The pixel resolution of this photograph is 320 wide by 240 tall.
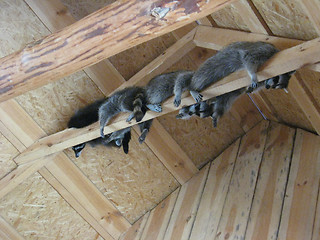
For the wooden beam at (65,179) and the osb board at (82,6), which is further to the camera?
the wooden beam at (65,179)

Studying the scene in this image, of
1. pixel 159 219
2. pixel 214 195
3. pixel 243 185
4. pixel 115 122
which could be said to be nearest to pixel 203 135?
pixel 214 195

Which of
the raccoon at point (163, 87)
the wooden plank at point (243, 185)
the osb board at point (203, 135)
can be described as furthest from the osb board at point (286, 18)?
the osb board at point (203, 135)

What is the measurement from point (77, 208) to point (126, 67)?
Result: 123 cm

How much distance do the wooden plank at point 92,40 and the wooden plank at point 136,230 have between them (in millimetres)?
2032

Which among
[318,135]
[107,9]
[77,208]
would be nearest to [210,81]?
[107,9]

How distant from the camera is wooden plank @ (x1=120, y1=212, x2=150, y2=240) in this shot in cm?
421

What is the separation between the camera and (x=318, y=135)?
3.50m

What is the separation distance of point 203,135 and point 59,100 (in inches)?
51.5

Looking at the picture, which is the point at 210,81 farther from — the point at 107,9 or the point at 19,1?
the point at 19,1

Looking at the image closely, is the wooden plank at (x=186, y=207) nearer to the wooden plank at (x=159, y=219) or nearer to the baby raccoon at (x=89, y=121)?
the wooden plank at (x=159, y=219)

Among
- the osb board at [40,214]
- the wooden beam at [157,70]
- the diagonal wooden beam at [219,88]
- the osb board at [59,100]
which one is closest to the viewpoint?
the diagonal wooden beam at [219,88]

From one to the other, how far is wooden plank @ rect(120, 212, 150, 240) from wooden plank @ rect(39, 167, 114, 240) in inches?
5.5

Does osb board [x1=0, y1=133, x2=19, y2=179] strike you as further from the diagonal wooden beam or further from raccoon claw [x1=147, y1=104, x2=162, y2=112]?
raccoon claw [x1=147, y1=104, x2=162, y2=112]

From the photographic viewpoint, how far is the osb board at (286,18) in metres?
2.68
